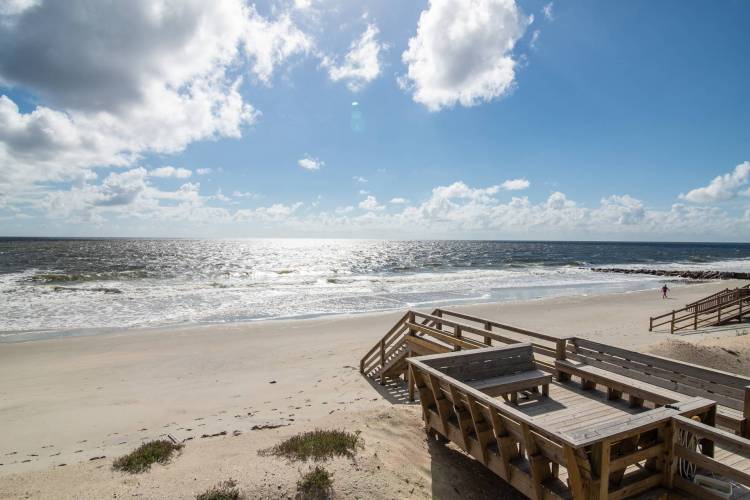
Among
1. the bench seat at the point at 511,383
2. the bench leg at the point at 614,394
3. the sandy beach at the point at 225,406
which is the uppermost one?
the bench seat at the point at 511,383

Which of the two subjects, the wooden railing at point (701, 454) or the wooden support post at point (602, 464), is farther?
the wooden support post at point (602, 464)

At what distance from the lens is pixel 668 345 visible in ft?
44.3

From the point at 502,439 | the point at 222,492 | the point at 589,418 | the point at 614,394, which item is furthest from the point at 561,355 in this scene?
the point at 222,492

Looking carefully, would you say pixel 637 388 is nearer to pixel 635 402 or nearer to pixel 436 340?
pixel 635 402

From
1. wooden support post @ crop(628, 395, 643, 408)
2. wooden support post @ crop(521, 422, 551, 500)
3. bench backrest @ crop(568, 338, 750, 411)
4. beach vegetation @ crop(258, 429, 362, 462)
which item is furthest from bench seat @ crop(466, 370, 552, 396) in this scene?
beach vegetation @ crop(258, 429, 362, 462)

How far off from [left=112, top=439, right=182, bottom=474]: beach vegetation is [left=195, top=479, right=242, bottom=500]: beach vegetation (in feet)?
4.71

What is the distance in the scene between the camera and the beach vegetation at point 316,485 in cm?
483

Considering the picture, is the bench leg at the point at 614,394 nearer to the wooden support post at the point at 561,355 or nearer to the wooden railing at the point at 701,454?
the wooden support post at the point at 561,355

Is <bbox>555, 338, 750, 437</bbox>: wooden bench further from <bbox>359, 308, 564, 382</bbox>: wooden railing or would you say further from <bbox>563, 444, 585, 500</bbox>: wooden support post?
<bbox>563, 444, 585, 500</bbox>: wooden support post

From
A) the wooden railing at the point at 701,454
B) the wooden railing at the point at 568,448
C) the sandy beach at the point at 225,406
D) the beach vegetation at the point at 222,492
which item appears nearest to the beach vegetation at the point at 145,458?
the sandy beach at the point at 225,406

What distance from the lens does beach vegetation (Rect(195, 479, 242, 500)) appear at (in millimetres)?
4719

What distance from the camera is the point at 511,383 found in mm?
6496

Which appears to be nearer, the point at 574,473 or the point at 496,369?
the point at 574,473

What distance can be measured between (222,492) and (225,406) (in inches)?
236
